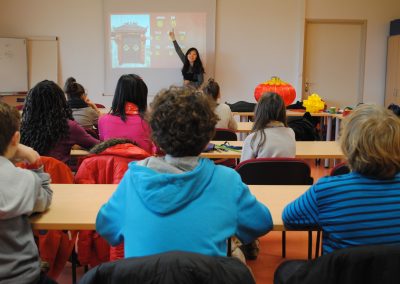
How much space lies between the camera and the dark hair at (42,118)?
8.51 feet

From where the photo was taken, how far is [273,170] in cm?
261

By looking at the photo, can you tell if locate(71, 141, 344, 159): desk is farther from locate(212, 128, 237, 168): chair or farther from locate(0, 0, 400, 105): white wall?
locate(0, 0, 400, 105): white wall

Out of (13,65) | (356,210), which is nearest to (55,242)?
(356,210)

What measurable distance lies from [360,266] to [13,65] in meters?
7.91

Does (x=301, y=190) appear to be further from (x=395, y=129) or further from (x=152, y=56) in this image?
(x=152, y=56)

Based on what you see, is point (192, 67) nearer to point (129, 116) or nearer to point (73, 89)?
point (73, 89)

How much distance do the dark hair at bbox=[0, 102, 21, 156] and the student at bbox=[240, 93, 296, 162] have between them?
68.2 inches

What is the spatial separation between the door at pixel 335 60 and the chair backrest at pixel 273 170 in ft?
20.1

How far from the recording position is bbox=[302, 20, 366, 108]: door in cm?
848

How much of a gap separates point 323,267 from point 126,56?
7.46 metres

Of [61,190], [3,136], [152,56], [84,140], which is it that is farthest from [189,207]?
[152,56]

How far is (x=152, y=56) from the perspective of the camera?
27.1 ft

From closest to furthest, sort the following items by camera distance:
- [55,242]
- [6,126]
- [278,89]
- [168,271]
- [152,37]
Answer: [168,271] → [6,126] → [55,242] → [278,89] → [152,37]

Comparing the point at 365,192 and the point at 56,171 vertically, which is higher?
the point at 365,192
